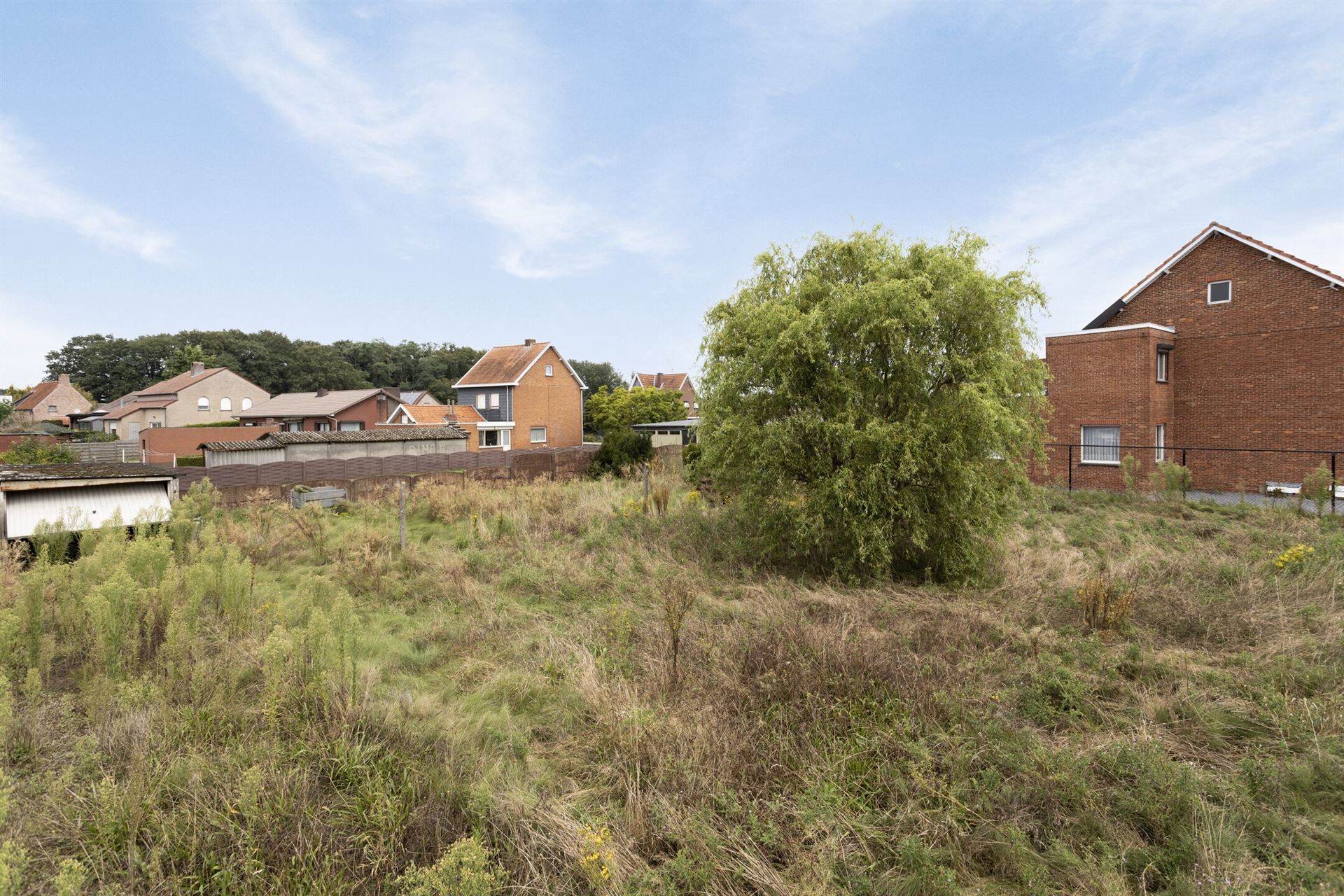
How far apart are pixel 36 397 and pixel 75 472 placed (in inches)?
3269

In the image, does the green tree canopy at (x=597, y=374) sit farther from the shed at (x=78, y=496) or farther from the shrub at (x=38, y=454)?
the shed at (x=78, y=496)

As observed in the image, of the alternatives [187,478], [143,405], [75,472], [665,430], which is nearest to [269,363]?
[143,405]

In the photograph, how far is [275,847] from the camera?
11.0 ft

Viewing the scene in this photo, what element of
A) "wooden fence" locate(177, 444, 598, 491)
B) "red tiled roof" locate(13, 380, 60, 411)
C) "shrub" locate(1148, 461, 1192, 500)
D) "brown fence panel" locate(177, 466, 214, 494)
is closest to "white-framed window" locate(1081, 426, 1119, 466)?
"shrub" locate(1148, 461, 1192, 500)

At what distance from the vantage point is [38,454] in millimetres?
28109

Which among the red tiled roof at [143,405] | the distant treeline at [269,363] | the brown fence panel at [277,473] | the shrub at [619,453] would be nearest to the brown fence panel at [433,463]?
the brown fence panel at [277,473]

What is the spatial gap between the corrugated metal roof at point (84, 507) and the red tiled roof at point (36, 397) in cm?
8159

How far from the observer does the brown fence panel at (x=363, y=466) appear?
20.6 meters

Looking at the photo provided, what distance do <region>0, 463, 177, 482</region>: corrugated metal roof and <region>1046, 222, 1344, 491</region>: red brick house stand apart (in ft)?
76.4

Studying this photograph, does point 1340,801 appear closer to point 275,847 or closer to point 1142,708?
point 1142,708

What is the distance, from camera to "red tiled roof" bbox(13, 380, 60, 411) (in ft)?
221

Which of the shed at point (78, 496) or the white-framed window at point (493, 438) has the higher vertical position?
the white-framed window at point (493, 438)

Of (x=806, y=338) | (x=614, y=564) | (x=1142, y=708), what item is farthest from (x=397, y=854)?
(x=806, y=338)

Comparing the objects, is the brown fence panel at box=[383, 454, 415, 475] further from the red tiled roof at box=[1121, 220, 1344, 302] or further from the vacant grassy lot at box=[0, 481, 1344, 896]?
the red tiled roof at box=[1121, 220, 1344, 302]
